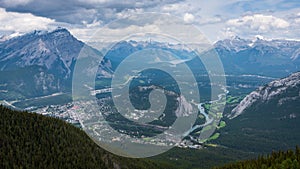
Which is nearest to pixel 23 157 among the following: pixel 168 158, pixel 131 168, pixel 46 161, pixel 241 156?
pixel 46 161

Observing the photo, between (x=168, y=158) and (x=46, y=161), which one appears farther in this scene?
(x=168, y=158)

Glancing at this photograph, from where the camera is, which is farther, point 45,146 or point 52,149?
→ point 45,146

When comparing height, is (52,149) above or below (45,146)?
below

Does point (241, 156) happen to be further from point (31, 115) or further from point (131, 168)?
point (31, 115)

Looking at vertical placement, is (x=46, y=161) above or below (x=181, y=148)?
above

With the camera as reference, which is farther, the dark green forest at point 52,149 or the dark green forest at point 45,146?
the dark green forest at point 45,146

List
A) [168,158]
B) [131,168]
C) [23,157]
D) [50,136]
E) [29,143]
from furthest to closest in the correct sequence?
1. [168,158]
2. [131,168]
3. [50,136]
4. [29,143]
5. [23,157]

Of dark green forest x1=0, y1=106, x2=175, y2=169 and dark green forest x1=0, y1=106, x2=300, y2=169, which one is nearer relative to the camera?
dark green forest x1=0, y1=106, x2=300, y2=169

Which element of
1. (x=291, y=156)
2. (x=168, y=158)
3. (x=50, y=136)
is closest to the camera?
(x=291, y=156)

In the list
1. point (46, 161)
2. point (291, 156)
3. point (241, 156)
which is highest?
point (291, 156)

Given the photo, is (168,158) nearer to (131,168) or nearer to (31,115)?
(131,168)
